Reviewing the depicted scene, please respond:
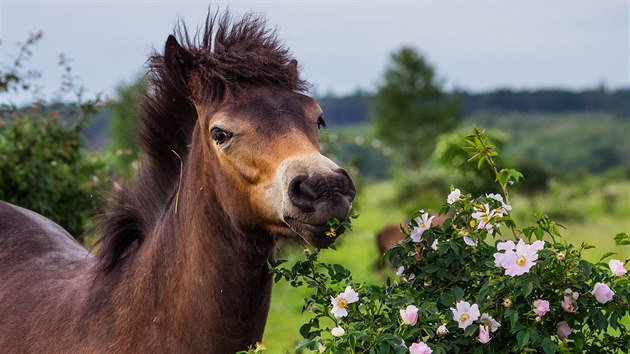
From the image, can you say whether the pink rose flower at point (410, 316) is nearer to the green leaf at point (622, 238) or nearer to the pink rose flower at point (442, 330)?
the pink rose flower at point (442, 330)

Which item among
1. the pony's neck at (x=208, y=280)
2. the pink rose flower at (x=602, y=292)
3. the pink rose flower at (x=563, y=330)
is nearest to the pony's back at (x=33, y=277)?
the pony's neck at (x=208, y=280)

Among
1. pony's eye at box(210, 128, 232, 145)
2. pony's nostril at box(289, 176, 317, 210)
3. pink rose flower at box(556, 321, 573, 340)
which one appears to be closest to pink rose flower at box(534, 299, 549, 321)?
pink rose flower at box(556, 321, 573, 340)

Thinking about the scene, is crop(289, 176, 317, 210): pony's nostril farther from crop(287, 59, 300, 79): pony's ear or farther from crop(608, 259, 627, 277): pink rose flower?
crop(608, 259, 627, 277): pink rose flower

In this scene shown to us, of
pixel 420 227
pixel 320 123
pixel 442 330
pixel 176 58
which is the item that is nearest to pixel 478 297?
pixel 442 330

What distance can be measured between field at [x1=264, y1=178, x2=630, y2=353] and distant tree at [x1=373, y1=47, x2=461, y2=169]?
24.2m

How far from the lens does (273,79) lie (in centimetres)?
391

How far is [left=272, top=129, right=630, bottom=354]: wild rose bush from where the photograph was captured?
3.33 m

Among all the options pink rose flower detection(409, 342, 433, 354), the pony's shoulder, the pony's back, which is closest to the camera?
pink rose flower detection(409, 342, 433, 354)

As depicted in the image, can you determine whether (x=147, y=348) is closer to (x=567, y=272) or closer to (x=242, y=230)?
(x=242, y=230)

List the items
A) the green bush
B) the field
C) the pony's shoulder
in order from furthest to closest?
the field < the green bush < the pony's shoulder

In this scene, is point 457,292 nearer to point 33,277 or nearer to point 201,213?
point 201,213

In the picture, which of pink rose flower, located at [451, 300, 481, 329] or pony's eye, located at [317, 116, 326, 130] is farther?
pony's eye, located at [317, 116, 326, 130]

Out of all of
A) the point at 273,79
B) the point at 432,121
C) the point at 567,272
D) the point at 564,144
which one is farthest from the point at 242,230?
the point at 564,144

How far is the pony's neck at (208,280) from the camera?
12.3ft
